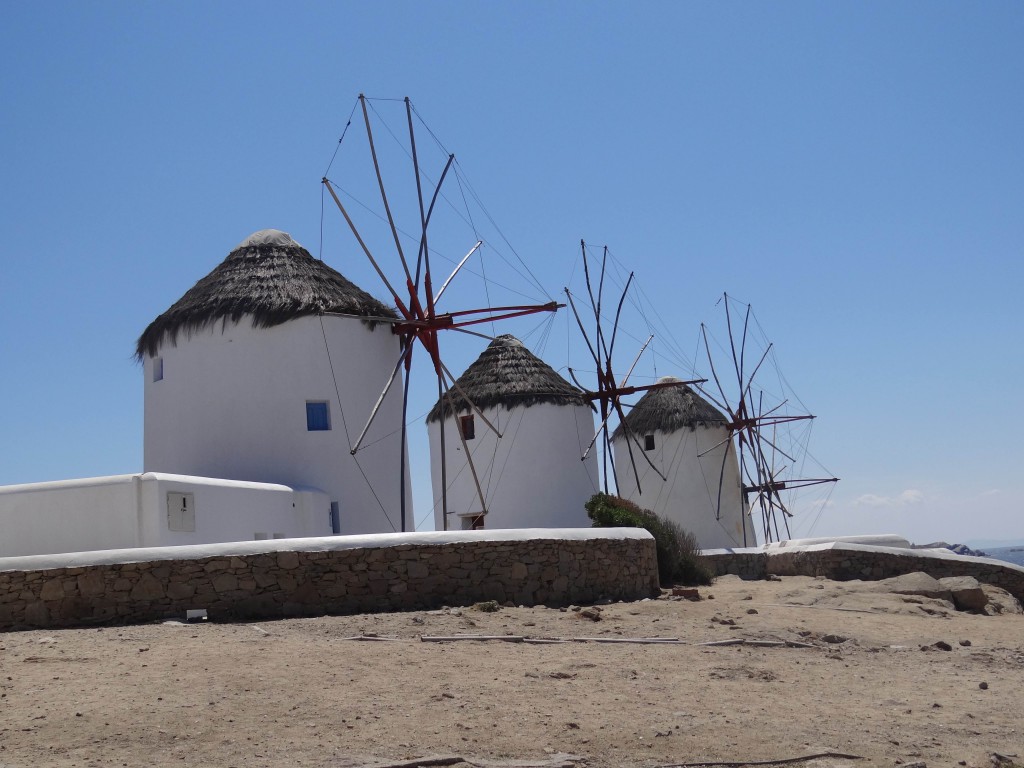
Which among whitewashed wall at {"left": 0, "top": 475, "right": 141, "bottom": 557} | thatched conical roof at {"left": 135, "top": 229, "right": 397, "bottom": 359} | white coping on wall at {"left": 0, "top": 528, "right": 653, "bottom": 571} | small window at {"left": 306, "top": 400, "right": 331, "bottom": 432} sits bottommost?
white coping on wall at {"left": 0, "top": 528, "right": 653, "bottom": 571}

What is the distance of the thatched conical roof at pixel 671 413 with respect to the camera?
2995 centimetres

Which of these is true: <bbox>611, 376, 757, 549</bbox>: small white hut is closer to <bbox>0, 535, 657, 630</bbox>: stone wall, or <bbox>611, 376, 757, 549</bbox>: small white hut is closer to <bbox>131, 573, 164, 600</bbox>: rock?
<bbox>0, 535, 657, 630</bbox>: stone wall

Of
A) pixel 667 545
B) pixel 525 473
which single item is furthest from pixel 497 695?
pixel 525 473

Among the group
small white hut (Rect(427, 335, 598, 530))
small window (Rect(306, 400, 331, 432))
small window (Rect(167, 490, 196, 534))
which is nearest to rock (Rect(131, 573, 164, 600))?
small window (Rect(167, 490, 196, 534))

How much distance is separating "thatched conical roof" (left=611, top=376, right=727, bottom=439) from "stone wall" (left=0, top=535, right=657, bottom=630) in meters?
16.7

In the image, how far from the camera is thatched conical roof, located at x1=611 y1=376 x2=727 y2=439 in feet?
98.3

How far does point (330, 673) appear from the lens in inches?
328

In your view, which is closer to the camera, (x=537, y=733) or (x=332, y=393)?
(x=537, y=733)

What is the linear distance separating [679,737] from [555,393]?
17.6 meters

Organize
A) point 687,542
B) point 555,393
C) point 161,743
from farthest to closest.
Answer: point 555,393
point 687,542
point 161,743

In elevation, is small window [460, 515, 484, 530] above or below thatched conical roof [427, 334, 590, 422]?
below

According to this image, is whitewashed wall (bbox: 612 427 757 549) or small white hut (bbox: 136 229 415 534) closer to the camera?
small white hut (bbox: 136 229 415 534)

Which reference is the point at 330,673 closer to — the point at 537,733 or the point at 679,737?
the point at 537,733

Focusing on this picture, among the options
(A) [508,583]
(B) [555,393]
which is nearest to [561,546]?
(A) [508,583]
